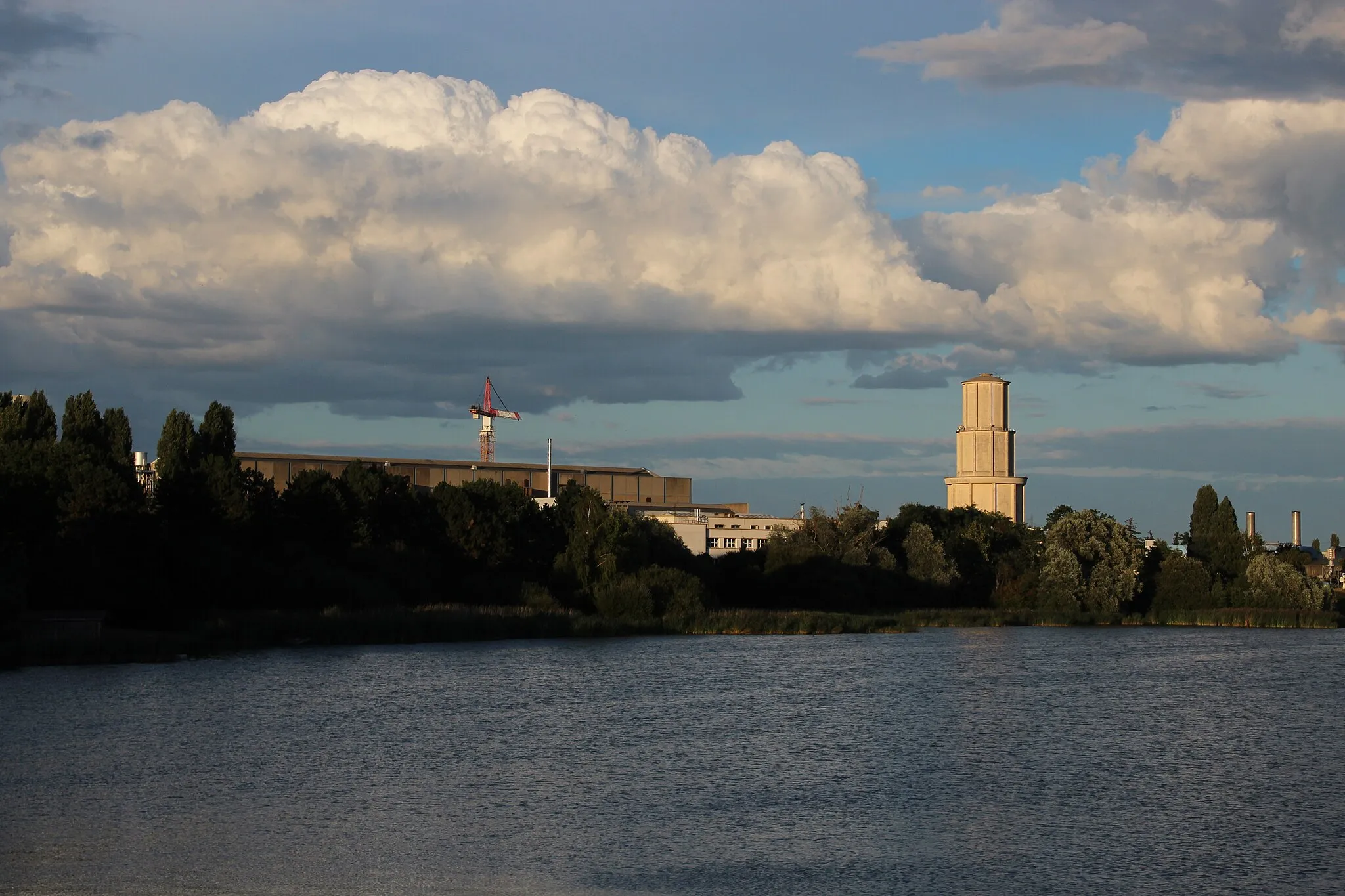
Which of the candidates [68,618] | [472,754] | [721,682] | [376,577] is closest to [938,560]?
[376,577]

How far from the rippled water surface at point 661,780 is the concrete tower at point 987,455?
411 feet

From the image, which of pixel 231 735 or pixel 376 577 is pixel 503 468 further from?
pixel 231 735

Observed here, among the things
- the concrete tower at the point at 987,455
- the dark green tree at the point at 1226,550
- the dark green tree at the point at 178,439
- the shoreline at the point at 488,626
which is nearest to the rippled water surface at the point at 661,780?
the shoreline at the point at 488,626

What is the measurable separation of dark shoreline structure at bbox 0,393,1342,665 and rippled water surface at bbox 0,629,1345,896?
10255mm

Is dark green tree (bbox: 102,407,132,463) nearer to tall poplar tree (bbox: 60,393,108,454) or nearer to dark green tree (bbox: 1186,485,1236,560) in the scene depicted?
tall poplar tree (bbox: 60,393,108,454)

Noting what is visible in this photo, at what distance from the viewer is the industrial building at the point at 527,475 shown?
15275 cm

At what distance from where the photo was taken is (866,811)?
27844 mm

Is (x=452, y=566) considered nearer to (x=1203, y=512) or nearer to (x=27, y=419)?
(x=27, y=419)

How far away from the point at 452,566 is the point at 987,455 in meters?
111

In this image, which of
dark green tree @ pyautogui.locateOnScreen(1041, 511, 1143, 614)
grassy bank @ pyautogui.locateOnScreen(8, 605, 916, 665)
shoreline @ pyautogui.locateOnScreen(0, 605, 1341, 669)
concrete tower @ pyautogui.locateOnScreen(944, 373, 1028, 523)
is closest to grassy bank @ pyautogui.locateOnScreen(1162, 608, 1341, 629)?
shoreline @ pyautogui.locateOnScreen(0, 605, 1341, 669)

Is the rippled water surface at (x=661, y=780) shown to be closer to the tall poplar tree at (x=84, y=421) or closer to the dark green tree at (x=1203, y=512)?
the tall poplar tree at (x=84, y=421)

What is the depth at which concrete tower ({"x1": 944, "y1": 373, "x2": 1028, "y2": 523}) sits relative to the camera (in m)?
181

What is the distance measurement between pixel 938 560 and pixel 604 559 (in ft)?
94.8

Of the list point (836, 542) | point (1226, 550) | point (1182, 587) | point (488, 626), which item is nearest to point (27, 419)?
point (488, 626)
